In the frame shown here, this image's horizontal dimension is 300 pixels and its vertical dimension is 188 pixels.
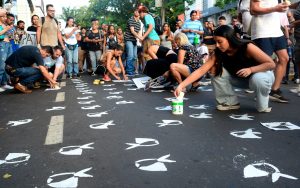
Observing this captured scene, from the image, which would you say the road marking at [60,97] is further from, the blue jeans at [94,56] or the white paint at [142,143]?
the blue jeans at [94,56]

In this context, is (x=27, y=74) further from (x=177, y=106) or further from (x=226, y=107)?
(x=226, y=107)

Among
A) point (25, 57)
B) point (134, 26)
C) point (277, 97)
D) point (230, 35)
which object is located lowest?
point (277, 97)

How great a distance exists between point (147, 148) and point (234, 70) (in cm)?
209

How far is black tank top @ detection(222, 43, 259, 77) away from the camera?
172 inches

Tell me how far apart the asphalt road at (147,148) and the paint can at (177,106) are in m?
0.11

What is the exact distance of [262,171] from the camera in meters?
2.41

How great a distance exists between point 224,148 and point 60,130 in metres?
1.79

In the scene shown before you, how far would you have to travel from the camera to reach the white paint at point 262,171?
2.31 metres

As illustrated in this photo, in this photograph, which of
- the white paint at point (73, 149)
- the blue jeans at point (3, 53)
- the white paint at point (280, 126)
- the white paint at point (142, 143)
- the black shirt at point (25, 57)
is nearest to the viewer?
the white paint at point (73, 149)

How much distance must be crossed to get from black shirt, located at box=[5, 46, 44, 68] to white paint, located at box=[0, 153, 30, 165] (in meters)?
4.53

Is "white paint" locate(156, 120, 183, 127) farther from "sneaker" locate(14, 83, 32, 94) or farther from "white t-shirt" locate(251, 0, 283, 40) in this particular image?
"sneaker" locate(14, 83, 32, 94)

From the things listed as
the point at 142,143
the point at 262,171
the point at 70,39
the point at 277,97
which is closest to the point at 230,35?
the point at 277,97

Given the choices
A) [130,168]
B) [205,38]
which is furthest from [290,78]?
[130,168]

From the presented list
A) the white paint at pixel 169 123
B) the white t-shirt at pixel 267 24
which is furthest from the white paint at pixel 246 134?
the white t-shirt at pixel 267 24
